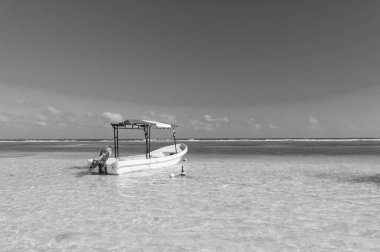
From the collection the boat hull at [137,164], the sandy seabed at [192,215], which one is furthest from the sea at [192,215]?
the boat hull at [137,164]

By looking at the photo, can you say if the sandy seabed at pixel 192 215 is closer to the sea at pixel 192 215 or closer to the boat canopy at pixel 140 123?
the sea at pixel 192 215

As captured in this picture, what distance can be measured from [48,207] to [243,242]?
7626mm

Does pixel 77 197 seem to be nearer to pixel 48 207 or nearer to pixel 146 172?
pixel 48 207

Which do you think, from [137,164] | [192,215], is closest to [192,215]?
[192,215]

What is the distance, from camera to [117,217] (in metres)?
10.4

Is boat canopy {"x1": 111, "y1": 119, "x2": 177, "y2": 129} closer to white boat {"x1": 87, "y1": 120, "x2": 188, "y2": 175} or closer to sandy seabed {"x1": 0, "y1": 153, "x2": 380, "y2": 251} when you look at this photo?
white boat {"x1": 87, "y1": 120, "x2": 188, "y2": 175}

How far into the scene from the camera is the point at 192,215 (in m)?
10.6

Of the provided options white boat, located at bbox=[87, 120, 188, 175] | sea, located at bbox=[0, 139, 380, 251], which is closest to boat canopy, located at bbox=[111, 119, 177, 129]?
white boat, located at bbox=[87, 120, 188, 175]

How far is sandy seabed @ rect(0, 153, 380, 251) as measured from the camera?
785 cm

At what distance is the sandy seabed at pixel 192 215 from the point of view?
7852 mm

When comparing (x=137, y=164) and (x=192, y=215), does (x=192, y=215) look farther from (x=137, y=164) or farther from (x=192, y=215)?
(x=137, y=164)

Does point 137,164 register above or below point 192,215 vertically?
above

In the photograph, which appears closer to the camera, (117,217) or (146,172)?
(117,217)

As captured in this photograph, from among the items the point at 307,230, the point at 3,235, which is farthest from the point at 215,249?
the point at 3,235
